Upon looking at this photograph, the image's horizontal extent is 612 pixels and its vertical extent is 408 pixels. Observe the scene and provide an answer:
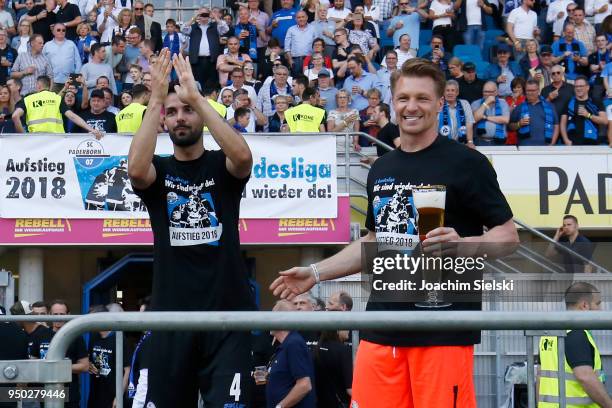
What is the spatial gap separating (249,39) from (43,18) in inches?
135

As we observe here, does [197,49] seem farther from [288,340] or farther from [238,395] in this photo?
[238,395]

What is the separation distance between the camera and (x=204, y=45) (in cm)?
1944

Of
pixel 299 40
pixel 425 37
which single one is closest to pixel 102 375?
pixel 299 40

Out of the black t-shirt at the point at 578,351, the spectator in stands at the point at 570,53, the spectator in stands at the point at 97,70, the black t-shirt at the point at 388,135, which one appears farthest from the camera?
the spectator in stands at the point at 570,53

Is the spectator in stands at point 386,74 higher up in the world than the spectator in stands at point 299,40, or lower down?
lower down

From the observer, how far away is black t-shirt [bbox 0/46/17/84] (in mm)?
18906

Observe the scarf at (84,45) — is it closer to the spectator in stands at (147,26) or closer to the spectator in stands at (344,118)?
the spectator in stands at (147,26)

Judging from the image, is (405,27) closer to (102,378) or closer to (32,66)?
(32,66)

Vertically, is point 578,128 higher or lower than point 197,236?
higher

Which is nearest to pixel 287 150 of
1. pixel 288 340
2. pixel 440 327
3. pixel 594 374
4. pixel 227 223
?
pixel 288 340

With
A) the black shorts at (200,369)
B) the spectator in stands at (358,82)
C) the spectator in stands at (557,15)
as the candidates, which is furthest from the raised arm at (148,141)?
the spectator in stands at (557,15)

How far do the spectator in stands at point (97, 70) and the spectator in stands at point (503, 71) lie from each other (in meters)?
6.02

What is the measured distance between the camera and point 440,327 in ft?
12.7

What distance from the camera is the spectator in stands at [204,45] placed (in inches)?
762
